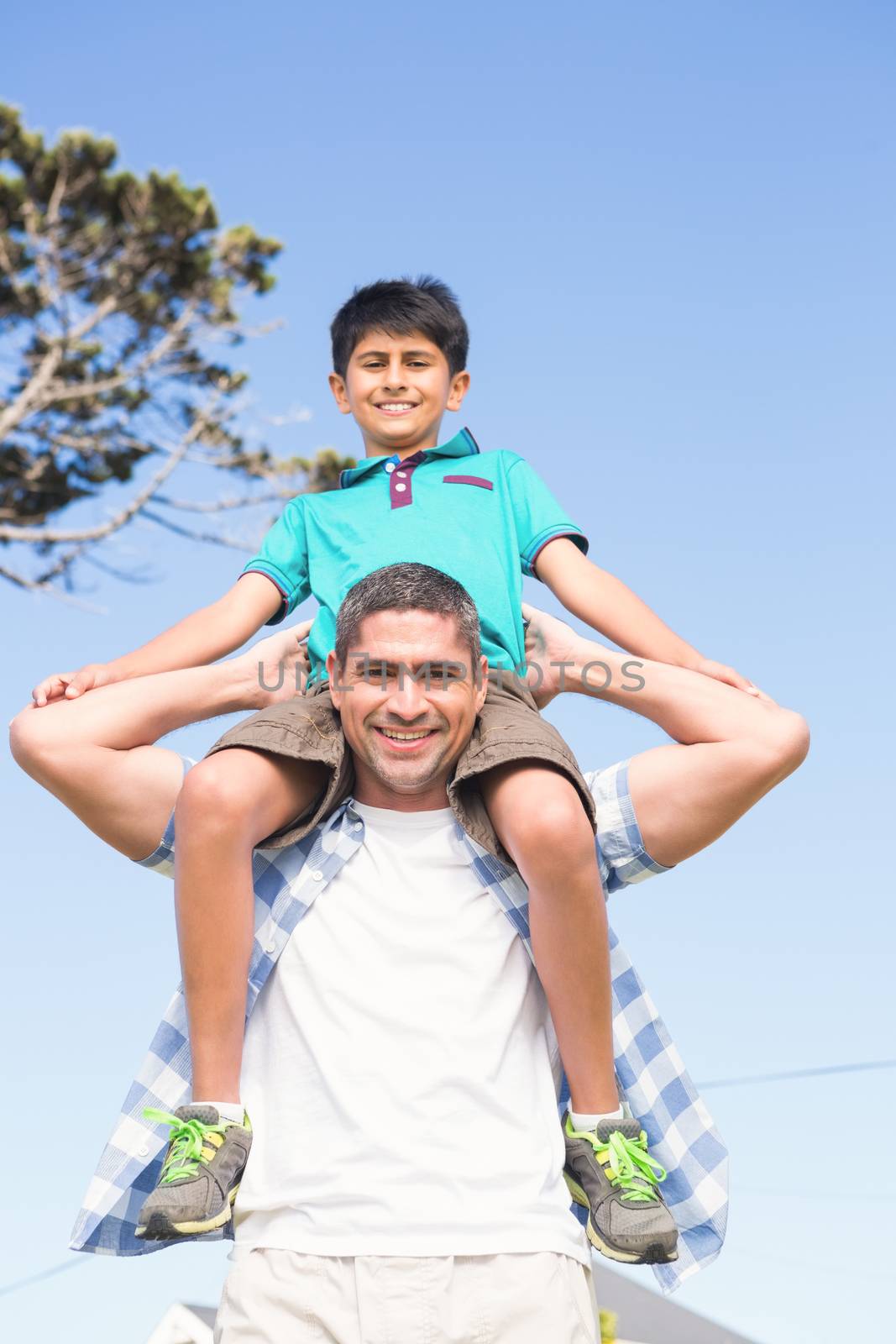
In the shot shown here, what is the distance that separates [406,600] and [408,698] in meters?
0.19

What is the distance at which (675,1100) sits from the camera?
98.3 inches

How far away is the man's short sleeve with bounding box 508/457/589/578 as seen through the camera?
290cm

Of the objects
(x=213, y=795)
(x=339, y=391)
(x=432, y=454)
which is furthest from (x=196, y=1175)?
(x=339, y=391)

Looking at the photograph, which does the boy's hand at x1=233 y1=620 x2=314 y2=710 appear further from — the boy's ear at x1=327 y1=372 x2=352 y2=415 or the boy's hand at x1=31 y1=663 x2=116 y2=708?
the boy's ear at x1=327 y1=372 x2=352 y2=415

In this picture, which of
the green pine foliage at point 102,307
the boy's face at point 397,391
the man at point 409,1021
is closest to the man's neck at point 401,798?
the man at point 409,1021

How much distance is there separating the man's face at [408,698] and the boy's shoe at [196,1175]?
2.09ft

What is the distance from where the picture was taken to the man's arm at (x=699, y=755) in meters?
2.40

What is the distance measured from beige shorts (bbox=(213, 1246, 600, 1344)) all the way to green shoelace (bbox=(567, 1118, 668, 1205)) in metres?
0.16

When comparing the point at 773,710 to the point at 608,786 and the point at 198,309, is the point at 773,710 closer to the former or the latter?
the point at 608,786

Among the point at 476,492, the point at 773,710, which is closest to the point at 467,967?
the point at 773,710

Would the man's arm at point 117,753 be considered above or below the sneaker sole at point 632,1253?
above

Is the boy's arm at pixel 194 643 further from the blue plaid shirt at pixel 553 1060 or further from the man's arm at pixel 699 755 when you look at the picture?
the man's arm at pixel 699 755

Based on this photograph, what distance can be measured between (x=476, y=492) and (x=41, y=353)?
305 inches

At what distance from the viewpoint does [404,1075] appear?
225 centimetres
